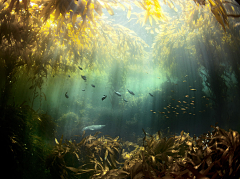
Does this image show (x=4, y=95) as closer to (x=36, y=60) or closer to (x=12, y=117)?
(x=12, y=117)

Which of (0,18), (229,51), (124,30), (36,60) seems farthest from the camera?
(229,51)

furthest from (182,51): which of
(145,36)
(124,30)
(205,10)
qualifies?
(124,30)

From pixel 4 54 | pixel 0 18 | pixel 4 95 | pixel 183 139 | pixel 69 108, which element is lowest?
pixel 69 108

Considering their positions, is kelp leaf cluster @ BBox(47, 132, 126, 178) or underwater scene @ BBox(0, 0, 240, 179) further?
kelp leaf cluster @ BBox(47, 132, 126, 178)

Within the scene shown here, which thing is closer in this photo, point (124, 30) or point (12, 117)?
point (12, 117)

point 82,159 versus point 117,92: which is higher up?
point 117,92

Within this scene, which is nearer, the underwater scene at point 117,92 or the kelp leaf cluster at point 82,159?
the underwater scene at point 117,92

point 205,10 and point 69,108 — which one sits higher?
point 205,10

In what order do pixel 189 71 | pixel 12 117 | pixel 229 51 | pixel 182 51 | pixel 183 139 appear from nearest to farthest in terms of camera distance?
1. pixel 183 139
2. pixel 12 117
3. pixel 229 51
4. pixel 182 51
5. pixel 189 71

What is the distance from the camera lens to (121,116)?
11719mm

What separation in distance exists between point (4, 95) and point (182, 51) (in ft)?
32.2

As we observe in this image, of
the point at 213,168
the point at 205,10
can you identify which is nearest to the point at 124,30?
the point at 205,10

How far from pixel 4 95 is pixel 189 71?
11655 millimetres

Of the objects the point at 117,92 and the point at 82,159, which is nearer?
the point at 82,159
